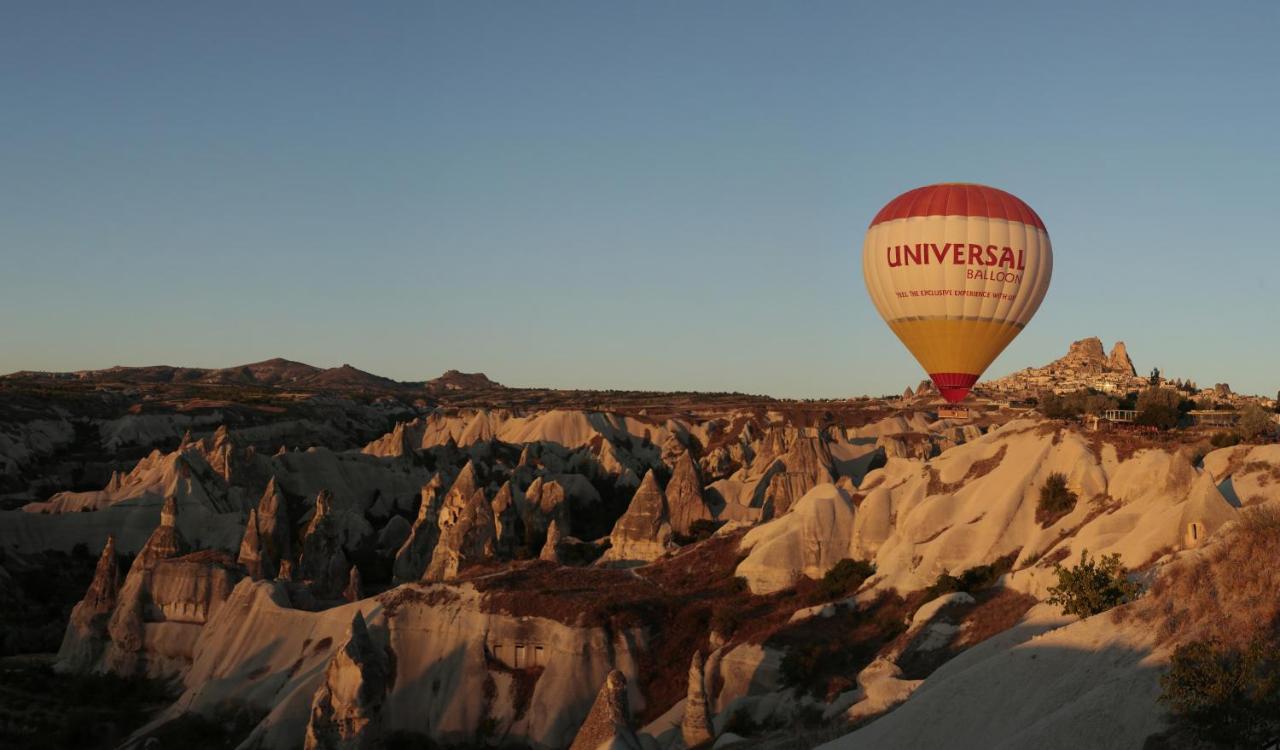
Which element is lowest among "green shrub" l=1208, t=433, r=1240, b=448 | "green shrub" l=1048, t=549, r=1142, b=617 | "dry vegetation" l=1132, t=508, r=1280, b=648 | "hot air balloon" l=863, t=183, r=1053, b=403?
"green shrub" l=1048, t=549, r=1142, b=617

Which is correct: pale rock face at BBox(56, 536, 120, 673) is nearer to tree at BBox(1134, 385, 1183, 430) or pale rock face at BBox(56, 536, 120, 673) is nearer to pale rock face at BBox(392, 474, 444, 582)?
pale rock face at BBox(392, 474, 444, 582)

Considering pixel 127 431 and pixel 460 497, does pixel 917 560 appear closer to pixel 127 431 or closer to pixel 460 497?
pixel 460 497

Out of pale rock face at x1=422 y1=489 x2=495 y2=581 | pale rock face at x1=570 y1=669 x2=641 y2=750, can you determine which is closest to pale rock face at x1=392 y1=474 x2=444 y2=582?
pale rock face at x1=422 y1=489 x2=495 y2=581

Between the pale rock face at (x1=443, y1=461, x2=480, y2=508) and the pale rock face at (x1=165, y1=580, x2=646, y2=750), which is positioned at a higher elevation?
the pale rock face at (x1=443, y1=461, x2=480, y2=508)

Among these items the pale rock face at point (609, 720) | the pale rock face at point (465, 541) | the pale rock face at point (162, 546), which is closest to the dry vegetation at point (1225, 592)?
the pale rock face at point (609, 720)

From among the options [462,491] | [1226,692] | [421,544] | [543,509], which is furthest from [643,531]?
[1226,692]

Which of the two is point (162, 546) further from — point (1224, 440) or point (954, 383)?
point (1224, 440)
